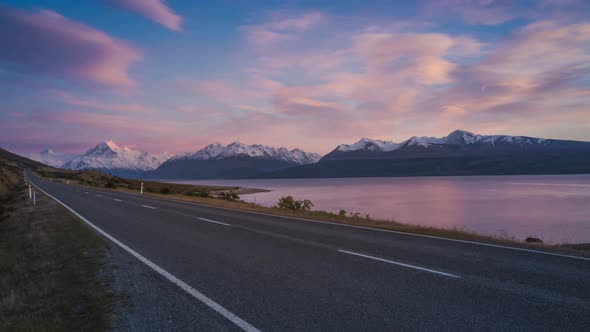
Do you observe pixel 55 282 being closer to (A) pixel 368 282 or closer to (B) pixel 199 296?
(B) pixel 199 296

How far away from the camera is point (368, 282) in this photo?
646 centimetres

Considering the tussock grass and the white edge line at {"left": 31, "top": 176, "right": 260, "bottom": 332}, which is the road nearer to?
the white edge line at {"left": 31, "top": 176, "right": 260, "bottom": 332}

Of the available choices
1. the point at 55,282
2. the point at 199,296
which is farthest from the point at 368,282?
the point at 55,282

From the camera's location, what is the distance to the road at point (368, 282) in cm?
483

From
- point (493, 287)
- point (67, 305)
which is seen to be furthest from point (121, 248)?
point (493, 287)

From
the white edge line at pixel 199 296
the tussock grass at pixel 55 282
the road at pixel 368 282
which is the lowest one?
the tussock grass at pixel 55 282

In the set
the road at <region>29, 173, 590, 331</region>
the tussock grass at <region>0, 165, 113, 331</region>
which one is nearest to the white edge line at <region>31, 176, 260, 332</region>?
the road at <region>29, 173, 590, 331</region>

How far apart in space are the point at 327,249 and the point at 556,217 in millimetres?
41070

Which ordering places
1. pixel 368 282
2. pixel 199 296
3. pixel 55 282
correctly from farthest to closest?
pixel 55 282 < pixel 368 282 < pixel 199 296

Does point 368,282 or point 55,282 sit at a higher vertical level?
point 368,282

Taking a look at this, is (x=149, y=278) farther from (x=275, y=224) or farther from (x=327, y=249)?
(x=275, y=224)

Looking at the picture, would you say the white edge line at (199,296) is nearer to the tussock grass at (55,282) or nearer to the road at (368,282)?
the road at (368,282)

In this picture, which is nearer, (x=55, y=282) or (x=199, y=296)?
(x=199, y=296)

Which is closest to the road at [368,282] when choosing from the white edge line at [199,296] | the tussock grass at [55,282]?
the white edge line at [199,296]
